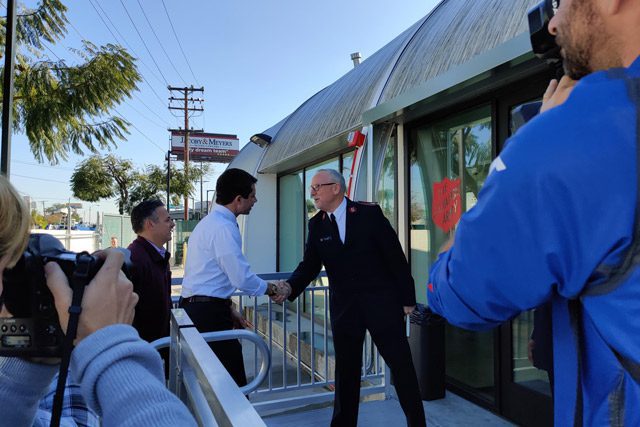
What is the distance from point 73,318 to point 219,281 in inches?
99.2

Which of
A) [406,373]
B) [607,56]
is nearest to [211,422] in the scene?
[607,56]

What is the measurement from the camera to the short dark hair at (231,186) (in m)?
3.48

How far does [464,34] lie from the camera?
12.4ft

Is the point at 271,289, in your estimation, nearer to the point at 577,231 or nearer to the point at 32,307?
the point at 32,307

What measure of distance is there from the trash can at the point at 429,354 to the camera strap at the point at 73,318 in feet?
10.6

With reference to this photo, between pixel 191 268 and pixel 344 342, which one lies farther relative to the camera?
pixel 191 268

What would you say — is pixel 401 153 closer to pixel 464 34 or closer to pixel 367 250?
pixel 464 34

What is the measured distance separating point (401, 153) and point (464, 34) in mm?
1227

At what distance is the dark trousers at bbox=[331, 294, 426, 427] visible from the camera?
9.37ft

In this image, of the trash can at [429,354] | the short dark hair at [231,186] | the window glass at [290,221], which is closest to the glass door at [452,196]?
the trash can at [429,354]

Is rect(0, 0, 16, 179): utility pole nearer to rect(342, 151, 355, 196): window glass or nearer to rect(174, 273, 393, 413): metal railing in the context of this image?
rect(174, 273, 393, 413): metal railing

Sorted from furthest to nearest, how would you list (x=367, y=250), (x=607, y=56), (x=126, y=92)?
(x=126, y=92)
(x=367, y=250)
(x=607, y=56)

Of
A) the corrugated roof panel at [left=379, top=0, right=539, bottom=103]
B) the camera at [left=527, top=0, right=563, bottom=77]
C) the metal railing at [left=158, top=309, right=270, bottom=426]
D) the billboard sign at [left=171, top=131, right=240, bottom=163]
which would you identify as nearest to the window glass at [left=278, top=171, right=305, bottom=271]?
the corrugated roof panel at [left=379, top=0, right=539, bottom=103]

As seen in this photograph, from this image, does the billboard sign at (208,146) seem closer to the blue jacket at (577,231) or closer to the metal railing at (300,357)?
the metal railing at (300,357)
